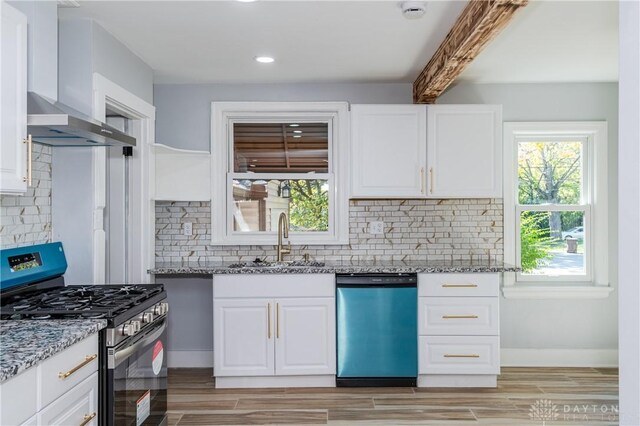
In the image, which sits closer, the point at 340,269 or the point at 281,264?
the point at 340,269

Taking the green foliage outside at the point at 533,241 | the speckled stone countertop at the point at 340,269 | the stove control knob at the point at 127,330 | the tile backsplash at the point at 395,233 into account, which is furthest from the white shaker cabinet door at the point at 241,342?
the green foliage outside at the point at 533,241

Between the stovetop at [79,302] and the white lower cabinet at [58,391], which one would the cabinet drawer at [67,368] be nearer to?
the white lower cabinet at [58,391]

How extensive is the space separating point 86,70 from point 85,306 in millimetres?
1410

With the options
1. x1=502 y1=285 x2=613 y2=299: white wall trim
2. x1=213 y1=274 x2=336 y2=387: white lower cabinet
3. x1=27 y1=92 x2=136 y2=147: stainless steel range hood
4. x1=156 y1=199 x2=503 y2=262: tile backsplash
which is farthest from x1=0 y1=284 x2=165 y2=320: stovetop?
x1=502 y1=285 x2=613 y2=299: white wall trim

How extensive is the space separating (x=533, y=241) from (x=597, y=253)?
531 mm

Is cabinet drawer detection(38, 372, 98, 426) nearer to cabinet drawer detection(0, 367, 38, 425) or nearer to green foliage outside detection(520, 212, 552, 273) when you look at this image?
cabinet drawer detection(0, 367, 38, 425)

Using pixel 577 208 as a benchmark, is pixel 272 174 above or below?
above

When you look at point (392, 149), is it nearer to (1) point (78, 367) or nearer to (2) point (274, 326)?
(2) point (274, 326)

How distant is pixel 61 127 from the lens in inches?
89.9

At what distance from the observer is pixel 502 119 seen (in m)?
4.22

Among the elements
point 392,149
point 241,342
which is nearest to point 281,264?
point 241,342

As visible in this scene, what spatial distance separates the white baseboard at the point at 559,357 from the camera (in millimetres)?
4305

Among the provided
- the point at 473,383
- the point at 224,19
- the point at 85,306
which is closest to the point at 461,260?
the point at 473,383

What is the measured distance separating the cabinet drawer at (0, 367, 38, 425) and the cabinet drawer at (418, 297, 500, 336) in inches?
106
